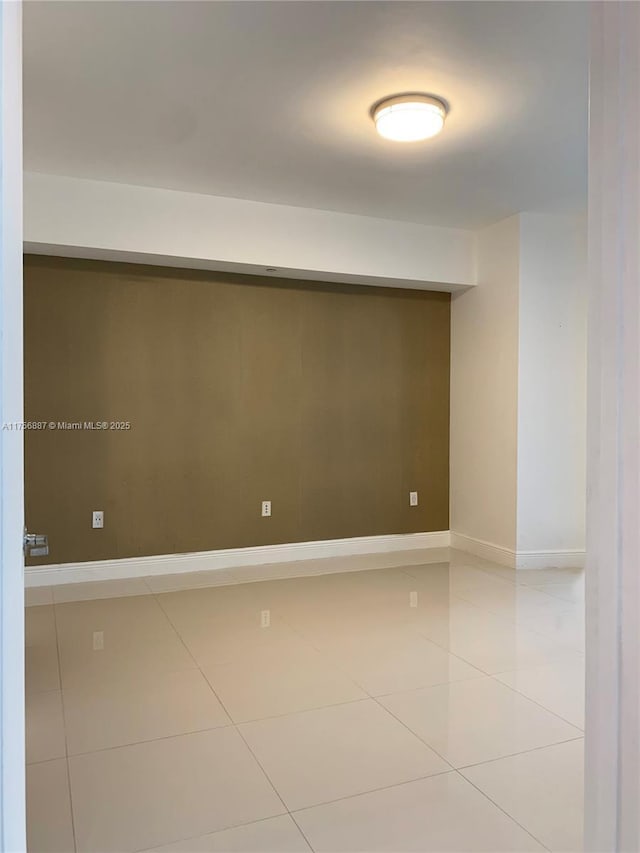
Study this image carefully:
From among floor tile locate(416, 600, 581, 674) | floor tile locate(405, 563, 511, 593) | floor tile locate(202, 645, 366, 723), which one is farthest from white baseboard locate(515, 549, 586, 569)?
floor tile locate(202, 645, 366, 723)

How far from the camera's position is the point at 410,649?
304cm

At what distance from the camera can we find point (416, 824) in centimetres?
172

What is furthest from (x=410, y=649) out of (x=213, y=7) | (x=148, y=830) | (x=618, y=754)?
(x=213, y=7)

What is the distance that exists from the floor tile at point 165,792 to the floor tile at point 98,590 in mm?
1913

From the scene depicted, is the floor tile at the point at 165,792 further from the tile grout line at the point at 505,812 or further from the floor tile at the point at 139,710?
the tile grout line at the point at 505,812

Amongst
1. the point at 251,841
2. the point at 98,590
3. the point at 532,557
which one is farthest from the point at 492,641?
the point at 98,590

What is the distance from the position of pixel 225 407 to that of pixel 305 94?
2.38 meters

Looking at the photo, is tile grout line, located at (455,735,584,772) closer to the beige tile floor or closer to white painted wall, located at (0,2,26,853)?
the beige tile floor

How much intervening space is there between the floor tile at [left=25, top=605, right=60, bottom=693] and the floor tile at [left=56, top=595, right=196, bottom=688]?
4 cm

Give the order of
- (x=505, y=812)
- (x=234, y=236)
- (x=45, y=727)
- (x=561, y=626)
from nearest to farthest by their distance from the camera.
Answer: (x=505, y=812), (x=45, y=727), (x=561, y=626), (x=234, y=236)

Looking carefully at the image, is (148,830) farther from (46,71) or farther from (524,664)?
(46,71)

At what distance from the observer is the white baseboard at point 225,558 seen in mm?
4201

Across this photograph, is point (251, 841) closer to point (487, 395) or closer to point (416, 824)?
point (416, 824)

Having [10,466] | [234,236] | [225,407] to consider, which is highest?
[234,236]
